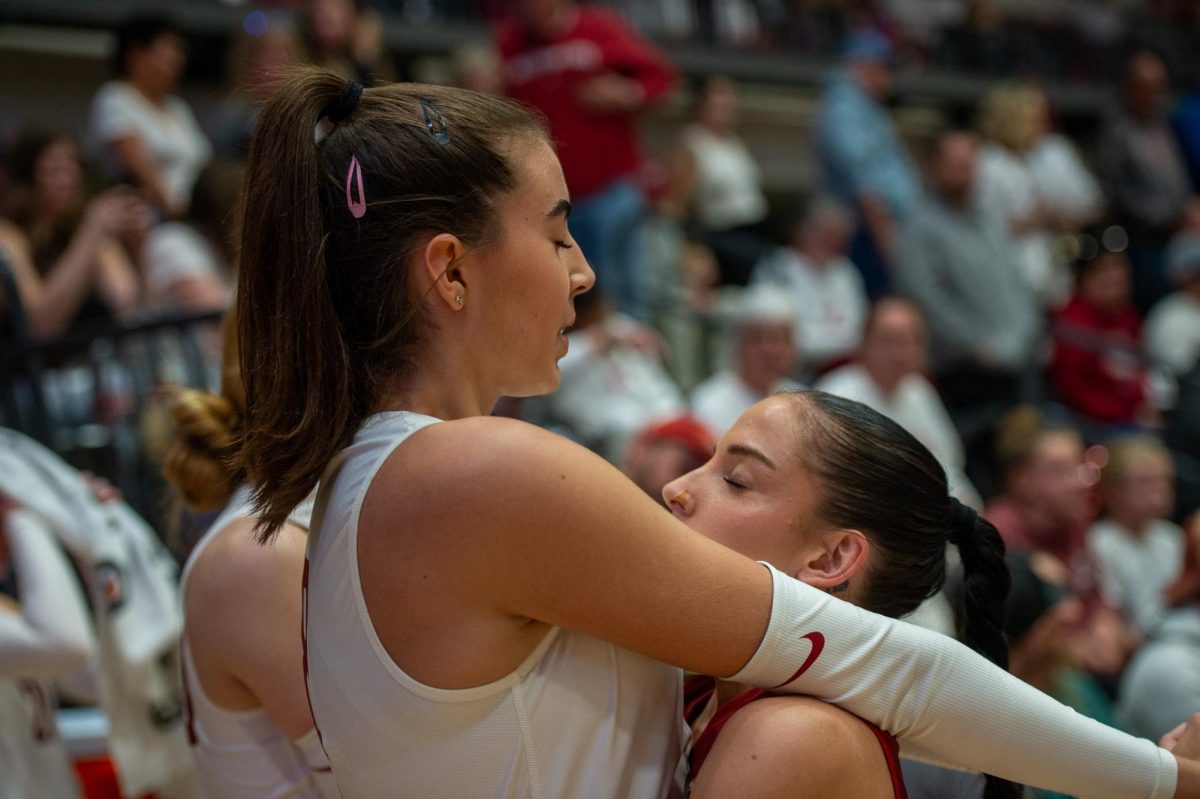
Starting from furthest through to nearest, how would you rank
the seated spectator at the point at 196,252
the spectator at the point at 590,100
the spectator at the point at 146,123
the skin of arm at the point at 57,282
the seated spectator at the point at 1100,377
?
1. the seated spectator at the point at 1100,377
2. the spectator at the point at 590,100
3. the spectator at the point at 146,123
4. the seated spectator at the point at 196,252
5. the skin of arm at the point at 57,282

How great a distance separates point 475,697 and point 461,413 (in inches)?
12.0

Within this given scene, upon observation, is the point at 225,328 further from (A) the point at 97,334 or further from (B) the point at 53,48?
(B) the point at 53,48

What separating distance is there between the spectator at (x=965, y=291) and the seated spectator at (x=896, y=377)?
71 centimetres

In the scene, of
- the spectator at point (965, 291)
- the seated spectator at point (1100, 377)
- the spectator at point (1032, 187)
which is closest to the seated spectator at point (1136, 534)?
the spectator at point (965, 291)

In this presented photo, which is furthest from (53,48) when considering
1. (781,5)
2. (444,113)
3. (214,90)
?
(444,113)

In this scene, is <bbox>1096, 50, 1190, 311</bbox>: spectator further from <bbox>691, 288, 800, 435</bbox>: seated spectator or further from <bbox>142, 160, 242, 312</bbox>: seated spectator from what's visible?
<bbox>142, 160, 242, 312</bbox>: seated spectator

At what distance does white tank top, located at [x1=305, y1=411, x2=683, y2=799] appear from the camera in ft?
4.23

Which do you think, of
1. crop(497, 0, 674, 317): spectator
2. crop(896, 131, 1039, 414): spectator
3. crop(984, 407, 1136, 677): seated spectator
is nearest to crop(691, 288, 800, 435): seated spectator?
crop(497, 0, 674, 317): spectator

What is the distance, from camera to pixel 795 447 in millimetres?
1542

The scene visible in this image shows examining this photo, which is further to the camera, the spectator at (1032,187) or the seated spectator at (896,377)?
the spectator at (1032,187)

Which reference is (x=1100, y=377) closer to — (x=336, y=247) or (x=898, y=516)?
(x=898, y=516)

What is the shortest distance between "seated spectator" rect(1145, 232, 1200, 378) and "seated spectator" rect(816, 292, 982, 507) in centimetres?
244

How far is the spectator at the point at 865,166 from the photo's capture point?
22.0 ft

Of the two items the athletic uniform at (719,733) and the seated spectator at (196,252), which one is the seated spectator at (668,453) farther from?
the athletic uniform at (719,733)
